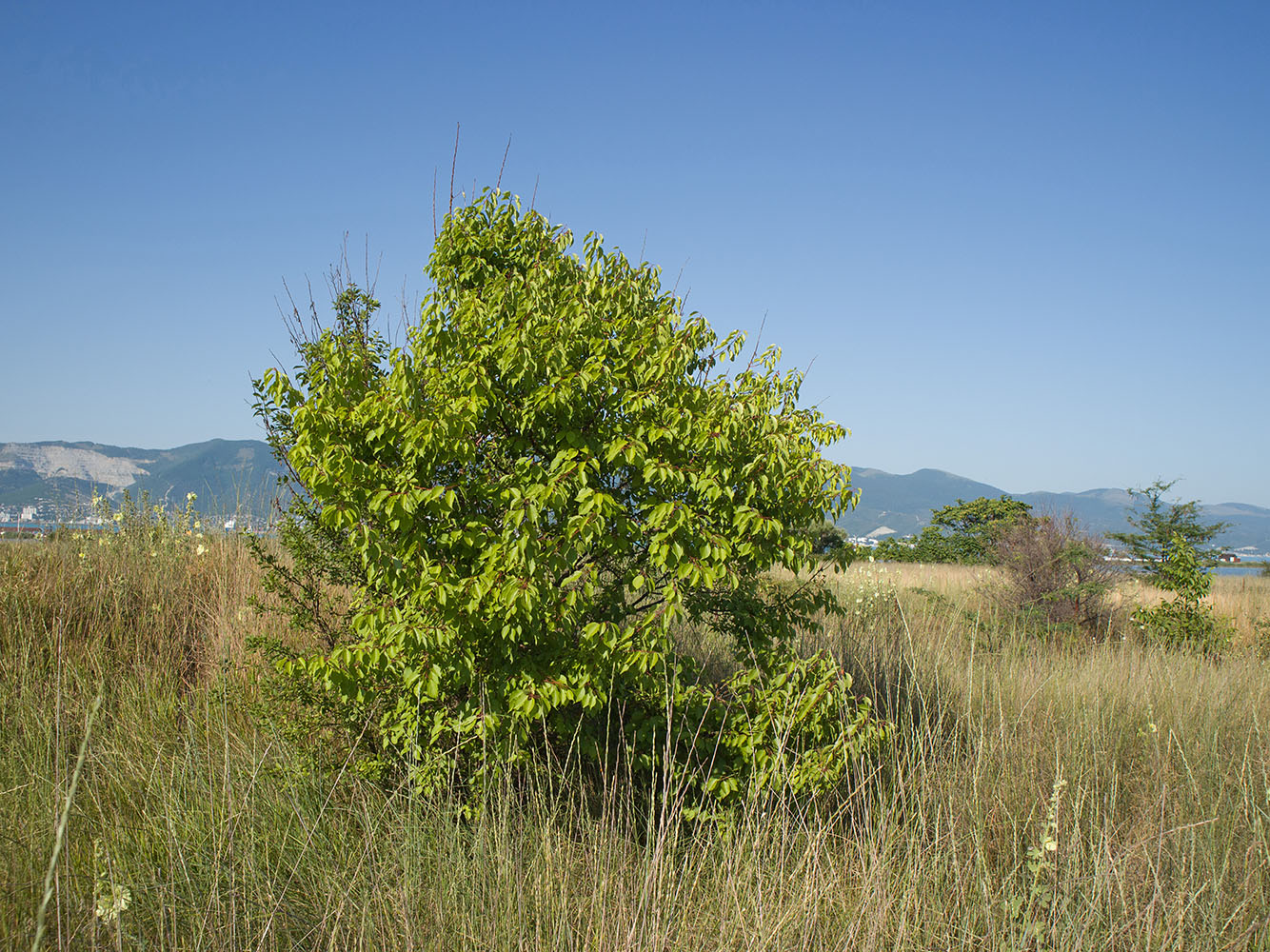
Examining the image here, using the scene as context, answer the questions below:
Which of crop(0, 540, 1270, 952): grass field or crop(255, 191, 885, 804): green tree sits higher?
crop(255, 191, 885, 804): green tree

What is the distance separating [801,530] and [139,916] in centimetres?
326

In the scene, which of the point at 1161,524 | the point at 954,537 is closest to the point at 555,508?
the point at 1161,524

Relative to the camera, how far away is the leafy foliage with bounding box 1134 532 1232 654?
883cm

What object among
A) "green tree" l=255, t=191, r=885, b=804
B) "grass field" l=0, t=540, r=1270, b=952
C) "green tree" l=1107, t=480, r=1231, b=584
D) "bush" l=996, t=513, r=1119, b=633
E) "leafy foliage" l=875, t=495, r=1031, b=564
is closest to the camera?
"grass field" l=0, t=540, r=1270, b=952

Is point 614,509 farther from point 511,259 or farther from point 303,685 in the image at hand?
point 303,685

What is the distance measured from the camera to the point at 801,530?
3855 millimetres

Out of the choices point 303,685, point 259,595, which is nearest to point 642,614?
point 303,685

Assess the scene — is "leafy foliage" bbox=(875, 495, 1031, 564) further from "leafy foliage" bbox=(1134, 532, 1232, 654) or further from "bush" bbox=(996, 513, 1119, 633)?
"leafy foliage" bbox=(1134, 532, 1232, 654)

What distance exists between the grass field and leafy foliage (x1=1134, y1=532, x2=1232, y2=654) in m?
2.75

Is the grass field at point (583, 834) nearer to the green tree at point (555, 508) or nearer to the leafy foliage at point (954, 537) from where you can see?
the green tree at point (555, 508)

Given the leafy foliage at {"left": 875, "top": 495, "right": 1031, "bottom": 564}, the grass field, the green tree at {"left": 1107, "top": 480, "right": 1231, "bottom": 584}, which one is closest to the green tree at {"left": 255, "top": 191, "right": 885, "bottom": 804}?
the grass field

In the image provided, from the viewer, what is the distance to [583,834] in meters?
3.55

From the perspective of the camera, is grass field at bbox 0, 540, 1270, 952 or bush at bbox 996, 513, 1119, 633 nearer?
grass field at bbox 0, 540, 1270, 952

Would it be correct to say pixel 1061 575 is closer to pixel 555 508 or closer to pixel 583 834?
pixel 583 834
